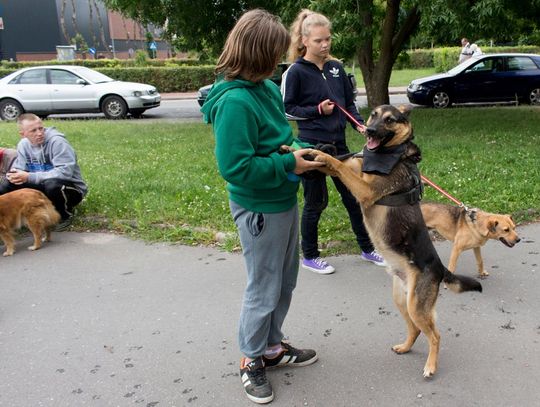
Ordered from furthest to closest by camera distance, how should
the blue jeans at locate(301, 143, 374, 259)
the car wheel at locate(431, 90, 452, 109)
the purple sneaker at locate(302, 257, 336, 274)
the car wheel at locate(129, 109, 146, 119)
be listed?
the car wheel at locate(129, 109, 146, 119)
the car wheel at locate(431, 90, 452, 109)
the purple sneaker at locate(302, 257, 336, 274)
the blue jeans at locate(301, 143, 374, 259)

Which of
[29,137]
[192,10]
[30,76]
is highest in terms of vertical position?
[192,10]

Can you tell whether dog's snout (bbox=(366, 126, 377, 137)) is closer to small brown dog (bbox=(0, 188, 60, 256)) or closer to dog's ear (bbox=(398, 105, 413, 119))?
dog's ear (bbox=(398, 105, 413, 119))

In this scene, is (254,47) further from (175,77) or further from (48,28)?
(48,28)

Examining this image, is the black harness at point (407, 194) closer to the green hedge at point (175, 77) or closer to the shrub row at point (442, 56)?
the green hedge at point (175, 77)

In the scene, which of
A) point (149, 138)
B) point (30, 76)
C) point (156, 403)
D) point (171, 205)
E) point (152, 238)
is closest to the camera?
point (156, 403)

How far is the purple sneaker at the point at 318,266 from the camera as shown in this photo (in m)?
4.48

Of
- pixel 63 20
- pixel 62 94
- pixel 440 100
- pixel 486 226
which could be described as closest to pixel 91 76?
pixel 62 94

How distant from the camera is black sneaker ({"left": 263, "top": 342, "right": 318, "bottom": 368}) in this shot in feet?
10.4

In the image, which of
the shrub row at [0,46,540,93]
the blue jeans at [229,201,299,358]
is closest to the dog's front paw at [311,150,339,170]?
the blue jeans at [229,201,299,358]

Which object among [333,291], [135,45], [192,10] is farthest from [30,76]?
[135,45]

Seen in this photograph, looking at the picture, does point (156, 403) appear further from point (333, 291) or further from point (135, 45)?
point (135, 45)

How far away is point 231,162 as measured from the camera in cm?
241

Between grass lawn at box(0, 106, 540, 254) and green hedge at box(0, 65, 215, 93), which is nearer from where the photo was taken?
grass lawn at box(0, 106, 540, 254)

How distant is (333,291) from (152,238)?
2.33 metres
